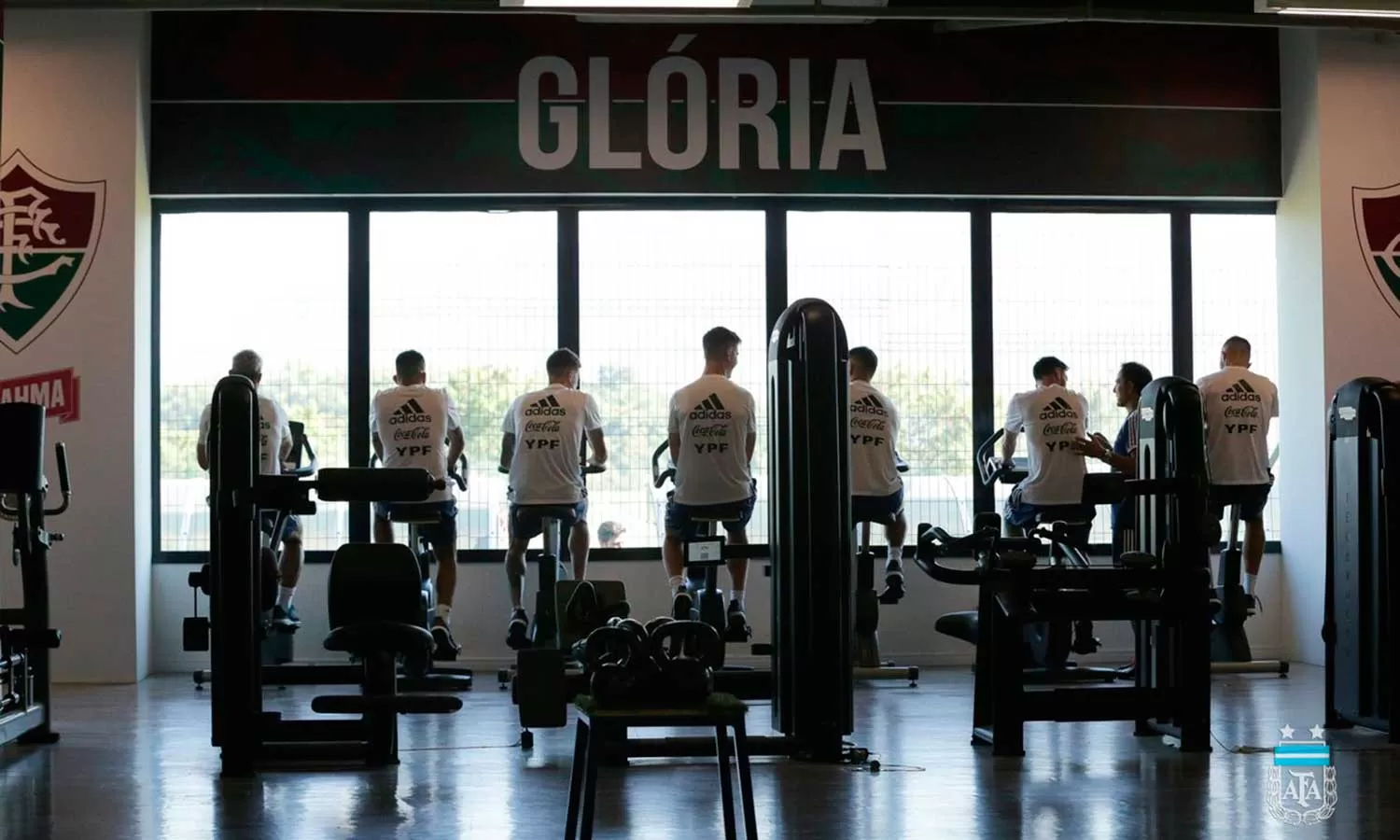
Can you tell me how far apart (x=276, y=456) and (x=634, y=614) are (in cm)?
240

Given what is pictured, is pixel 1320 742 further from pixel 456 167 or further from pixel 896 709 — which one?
pixel 456 167

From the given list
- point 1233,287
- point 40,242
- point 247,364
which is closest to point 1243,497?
point 1233,287

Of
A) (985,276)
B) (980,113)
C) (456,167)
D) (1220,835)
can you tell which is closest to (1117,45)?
(980,113)

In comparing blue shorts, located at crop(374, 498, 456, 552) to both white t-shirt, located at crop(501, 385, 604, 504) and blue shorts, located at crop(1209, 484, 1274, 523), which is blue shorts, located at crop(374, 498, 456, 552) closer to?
white t-shirt, located at crop(501, 385, 604, 504)

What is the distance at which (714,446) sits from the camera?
8.27m

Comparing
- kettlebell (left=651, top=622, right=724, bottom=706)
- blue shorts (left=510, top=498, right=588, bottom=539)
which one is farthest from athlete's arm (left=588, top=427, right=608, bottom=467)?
kettlebell (left=651, top=622, right=724, bottom=706)

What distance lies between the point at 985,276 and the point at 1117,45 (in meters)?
1.64

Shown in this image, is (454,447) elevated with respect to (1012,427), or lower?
lower

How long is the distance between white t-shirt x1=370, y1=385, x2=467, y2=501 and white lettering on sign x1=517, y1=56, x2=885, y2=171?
177 cm

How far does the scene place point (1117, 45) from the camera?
9.68 m

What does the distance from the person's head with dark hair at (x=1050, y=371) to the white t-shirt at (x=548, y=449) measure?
2669 mm

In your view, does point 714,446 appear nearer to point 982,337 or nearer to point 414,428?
point 414,428

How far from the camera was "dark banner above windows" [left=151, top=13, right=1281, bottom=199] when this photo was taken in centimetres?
934

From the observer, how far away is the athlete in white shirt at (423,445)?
8.47 metres
